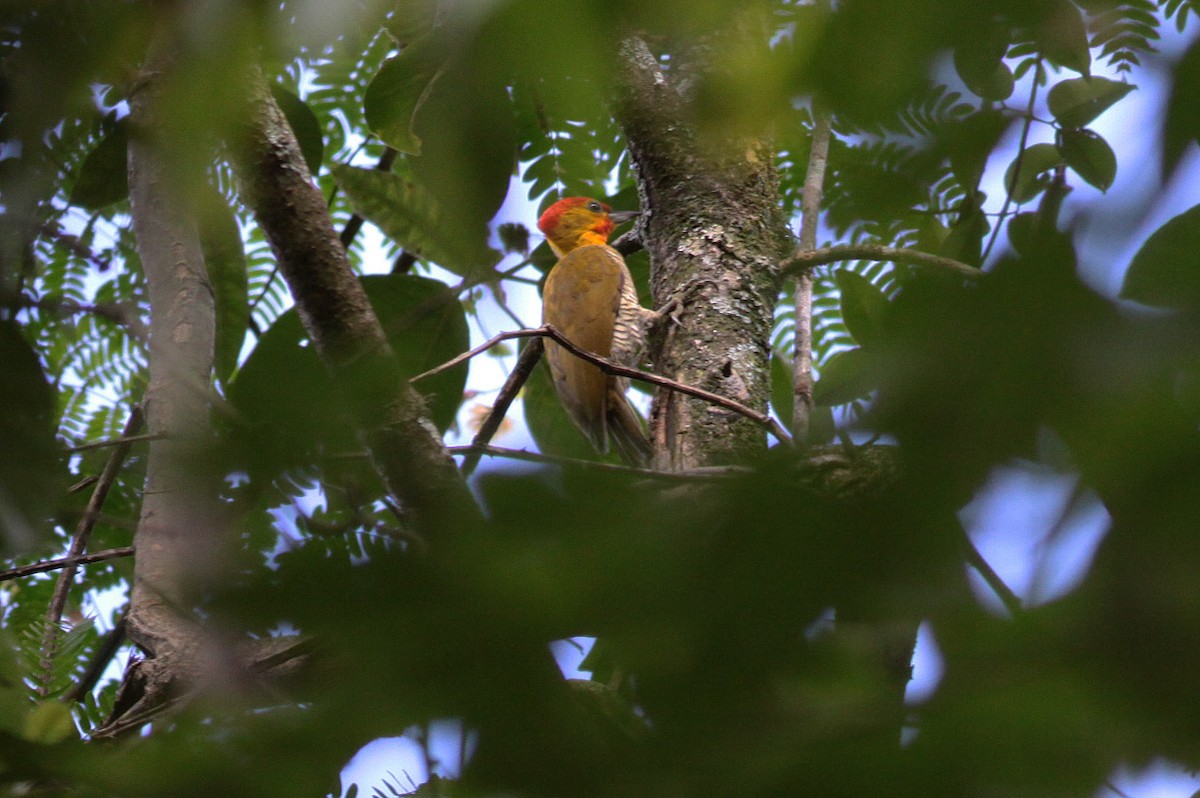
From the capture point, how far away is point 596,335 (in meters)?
3.91

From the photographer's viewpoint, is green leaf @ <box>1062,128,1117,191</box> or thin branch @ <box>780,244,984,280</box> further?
green leaf @ <box>1062,128,1117,191</box>

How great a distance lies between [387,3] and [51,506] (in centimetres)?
45

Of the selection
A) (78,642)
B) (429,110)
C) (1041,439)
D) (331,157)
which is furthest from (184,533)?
(331,157)

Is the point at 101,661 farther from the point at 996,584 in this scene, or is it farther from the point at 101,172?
the point at 996,584

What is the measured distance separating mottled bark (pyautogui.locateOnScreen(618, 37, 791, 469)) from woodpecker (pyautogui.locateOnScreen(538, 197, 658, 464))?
1.33 ft

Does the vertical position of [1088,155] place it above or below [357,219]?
below

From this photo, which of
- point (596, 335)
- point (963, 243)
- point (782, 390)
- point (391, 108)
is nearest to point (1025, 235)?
point (963, 243)

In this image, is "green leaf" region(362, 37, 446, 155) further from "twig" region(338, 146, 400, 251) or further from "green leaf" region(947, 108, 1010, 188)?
"twig" region(338, 146, 400, 251)

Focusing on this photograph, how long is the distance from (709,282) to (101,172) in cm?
154

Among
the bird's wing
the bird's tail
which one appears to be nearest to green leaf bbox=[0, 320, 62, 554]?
the bird's wing

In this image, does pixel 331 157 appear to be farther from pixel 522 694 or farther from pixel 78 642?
pixel 522 694

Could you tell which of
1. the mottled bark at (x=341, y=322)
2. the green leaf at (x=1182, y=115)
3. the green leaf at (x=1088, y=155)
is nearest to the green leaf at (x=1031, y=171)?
the green leaf at (x=1088, y=155)

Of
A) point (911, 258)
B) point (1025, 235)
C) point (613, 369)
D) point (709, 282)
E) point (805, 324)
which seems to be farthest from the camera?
point (709, 282)

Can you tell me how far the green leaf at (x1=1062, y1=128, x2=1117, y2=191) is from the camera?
0.60 meters
